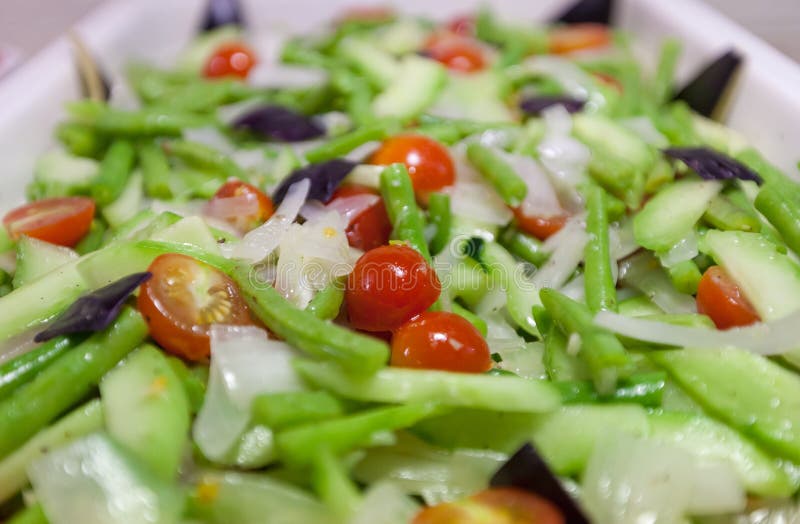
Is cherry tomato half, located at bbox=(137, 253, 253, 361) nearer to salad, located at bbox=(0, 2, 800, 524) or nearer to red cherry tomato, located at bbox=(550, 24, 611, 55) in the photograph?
salad, located at bbox=(0, 2, 800, 524)

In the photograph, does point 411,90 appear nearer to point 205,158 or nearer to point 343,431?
point 205,158

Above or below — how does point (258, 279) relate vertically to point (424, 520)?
above

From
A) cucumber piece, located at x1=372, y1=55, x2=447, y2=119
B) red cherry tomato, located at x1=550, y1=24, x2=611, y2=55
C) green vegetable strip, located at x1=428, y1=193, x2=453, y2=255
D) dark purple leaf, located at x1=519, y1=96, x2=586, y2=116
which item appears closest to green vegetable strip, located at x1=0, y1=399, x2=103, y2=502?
green vegetable strip, located at x1=428, y1=193, x2=453, y2=255

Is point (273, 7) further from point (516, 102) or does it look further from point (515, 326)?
point (515, 326)

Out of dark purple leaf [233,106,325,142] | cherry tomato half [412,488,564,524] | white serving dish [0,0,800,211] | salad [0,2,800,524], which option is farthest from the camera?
dark purple leaf [233,106,325,142]

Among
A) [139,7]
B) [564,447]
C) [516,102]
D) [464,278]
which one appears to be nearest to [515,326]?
[464,278]

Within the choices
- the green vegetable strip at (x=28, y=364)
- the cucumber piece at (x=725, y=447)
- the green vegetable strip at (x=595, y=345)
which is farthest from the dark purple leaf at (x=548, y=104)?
the green vegetable strip at (x=28, y=364)
